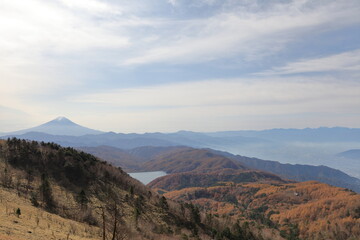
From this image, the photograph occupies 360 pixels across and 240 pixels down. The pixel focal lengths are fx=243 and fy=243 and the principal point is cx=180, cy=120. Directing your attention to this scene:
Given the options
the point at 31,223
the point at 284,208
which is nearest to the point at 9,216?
the point at 31,223

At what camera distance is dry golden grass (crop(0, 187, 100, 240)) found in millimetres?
21562

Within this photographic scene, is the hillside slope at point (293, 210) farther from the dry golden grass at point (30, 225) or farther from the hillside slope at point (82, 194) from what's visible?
the dry golden grass at point (30, 225)

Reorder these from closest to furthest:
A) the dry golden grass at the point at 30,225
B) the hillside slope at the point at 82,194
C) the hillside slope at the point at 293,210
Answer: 1. the dry golden grass at the point at 30,225
2. the hillside slope at the point at 82,194
3. the hillside slope at the point at 293,210

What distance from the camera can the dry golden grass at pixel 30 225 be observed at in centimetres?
2156

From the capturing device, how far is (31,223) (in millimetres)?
26125

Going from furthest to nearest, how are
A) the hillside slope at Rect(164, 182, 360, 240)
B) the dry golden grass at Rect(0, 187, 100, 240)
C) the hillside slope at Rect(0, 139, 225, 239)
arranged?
the hillside slope at Rect(164, 182, 360, 240) < the hillside slope at Rect(0, 139, 225, 239) < the dry golden grass at Rect(0, 187, 100, 240)

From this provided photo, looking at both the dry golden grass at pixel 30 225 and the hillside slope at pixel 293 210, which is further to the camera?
the hillside slope at pixel 293 210

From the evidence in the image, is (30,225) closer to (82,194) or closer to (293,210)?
(82,194)

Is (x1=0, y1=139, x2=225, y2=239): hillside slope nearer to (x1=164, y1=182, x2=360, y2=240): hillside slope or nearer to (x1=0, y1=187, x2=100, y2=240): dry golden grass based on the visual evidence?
(x1=0, y1=187, x2=100, y2=240): dry golden grass

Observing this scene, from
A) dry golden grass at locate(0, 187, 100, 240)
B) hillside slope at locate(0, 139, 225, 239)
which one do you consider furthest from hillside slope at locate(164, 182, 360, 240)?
dry golden grass at locate(0, 187, 100, 240)

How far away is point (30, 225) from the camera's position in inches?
993

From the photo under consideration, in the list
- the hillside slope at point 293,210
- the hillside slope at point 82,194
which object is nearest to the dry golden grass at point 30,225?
the hillside slope at point 82,194

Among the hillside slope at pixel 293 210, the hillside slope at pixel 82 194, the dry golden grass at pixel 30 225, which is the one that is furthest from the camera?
the hillside slope at pixel 293 210

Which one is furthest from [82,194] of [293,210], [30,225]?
[293,210]
